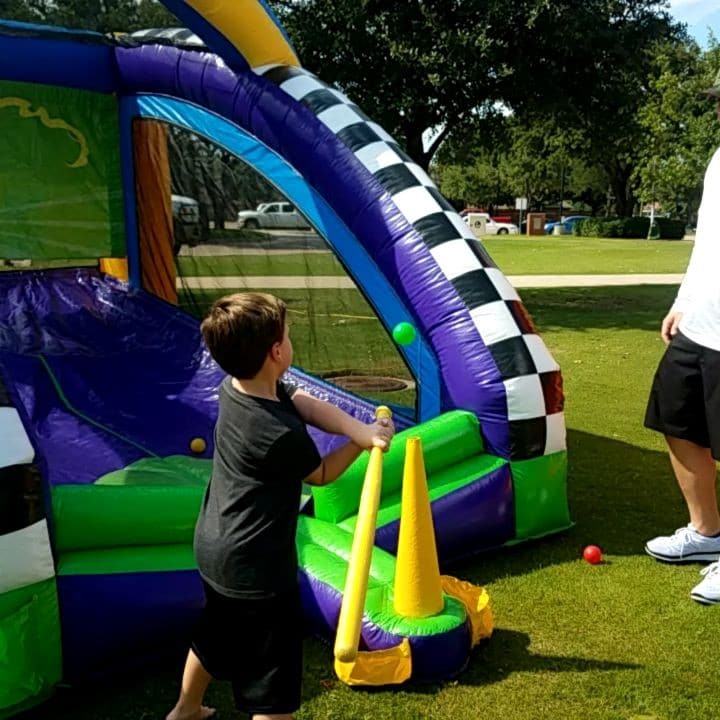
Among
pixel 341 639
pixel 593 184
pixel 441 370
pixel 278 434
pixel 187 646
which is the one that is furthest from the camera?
pixel 593 184

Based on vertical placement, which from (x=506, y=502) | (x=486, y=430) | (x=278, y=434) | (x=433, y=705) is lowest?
(x=433, y=705)

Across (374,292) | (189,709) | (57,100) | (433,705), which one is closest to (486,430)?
(374,292)

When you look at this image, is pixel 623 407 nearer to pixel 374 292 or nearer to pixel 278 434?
pixel 374 292

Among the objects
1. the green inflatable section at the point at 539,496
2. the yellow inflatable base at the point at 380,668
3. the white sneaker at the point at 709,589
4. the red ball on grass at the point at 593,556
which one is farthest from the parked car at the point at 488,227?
the yellow inflatable base at the point at 380,668

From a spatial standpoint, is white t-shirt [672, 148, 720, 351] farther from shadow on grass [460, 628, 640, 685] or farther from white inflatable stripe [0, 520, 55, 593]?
white inflatable stripe [0, 520, 55, 593]

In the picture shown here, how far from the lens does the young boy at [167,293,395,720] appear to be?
201 cm

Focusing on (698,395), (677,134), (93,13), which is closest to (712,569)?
(698,395)

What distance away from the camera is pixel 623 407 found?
634 centimetres

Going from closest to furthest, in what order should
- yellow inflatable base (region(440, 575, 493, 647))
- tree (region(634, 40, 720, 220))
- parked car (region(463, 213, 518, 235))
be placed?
yellow inflatable base (region(440, 575, 493, 647)), tree (region(634, 40, 720, 220)), parked car (region(463, 213, 518, 235))

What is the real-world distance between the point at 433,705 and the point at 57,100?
4.77m

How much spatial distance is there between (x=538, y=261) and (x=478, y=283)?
18.3m

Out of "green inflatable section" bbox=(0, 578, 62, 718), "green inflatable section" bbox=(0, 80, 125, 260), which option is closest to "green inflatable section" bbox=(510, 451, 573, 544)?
"green inflatable section" bbox=(0, 578, 62, 718)

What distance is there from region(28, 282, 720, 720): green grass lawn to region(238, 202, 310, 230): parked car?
2027mm

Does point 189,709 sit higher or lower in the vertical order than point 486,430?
lower
